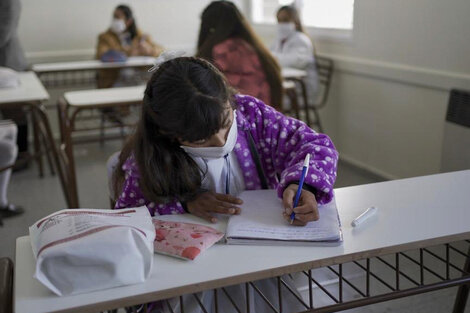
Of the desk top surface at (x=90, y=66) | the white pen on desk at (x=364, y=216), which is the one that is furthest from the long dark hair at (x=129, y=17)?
the white pen on desk at (x=364, y=216)

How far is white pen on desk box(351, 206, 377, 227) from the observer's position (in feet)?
3.43

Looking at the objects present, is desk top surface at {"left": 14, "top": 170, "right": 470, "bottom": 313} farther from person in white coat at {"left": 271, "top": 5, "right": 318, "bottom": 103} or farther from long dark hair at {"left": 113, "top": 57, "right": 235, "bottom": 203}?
person in white coat at {"left": 271, "top": 5, "right": 318, "bottom": 103}

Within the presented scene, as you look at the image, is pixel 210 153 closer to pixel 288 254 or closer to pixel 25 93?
pixel 288 254

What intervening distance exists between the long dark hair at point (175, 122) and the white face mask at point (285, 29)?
2.85 m

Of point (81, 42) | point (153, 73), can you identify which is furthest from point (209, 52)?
point (81, 42)

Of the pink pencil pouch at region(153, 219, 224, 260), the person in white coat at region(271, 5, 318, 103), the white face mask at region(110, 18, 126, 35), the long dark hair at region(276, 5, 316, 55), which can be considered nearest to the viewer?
the pink pencil pouch at region(153, 219, 224, 260)

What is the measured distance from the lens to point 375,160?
10.9 ft

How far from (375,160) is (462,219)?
7.58 feet

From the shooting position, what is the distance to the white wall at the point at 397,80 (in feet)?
8.44

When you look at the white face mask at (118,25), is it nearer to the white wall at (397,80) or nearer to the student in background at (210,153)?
the white wall at (397,80)

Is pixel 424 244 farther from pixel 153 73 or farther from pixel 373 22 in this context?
pixel 373 22

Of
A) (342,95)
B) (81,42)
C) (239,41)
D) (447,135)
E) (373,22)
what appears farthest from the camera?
(81,42)

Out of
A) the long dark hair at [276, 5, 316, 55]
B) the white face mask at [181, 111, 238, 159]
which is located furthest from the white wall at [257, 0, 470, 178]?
the white face mask at [181, 111, 238, 159]

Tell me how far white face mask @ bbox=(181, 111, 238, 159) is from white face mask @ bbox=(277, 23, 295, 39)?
9.24ft
